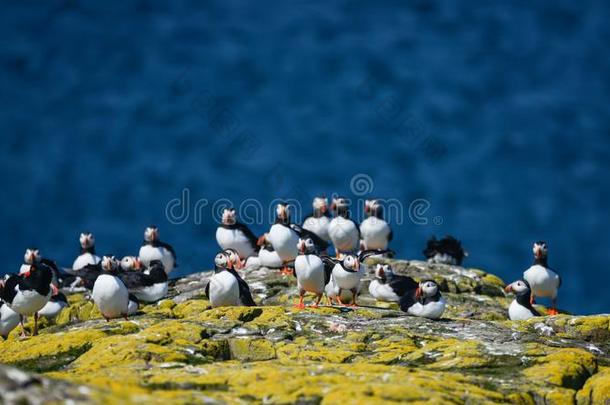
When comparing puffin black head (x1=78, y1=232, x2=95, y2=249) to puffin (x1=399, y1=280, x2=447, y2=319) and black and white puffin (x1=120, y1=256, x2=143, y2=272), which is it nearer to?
black and white puffin (x1=120, y1=256, x2=143, y2=272)

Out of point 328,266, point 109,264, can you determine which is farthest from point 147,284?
point 328,266

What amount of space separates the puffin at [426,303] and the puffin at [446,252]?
7933 mm

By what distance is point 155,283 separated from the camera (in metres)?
23.2

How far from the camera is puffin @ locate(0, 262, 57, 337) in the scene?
19.3m

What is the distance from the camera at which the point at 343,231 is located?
987 inches

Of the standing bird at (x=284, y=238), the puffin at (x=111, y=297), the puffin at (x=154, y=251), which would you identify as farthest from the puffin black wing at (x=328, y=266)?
the puffin at (x=154, y=251)

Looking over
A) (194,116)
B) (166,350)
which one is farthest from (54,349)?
(194,116)

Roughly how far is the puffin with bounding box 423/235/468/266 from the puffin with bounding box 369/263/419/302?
219 inches

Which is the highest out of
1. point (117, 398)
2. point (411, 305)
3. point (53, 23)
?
point (53, 23)

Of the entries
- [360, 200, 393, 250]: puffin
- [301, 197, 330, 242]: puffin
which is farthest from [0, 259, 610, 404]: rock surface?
[360, 200, 393, 250]: puffin

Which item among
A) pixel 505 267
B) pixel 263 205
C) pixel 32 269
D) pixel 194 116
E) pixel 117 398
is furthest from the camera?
pixel 194 116

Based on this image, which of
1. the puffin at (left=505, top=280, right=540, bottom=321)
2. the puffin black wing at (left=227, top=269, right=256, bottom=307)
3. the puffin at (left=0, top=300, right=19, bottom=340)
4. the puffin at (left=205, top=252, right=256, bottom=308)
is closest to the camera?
the puffin at (left=205, top=252, right=256, bottom=308)

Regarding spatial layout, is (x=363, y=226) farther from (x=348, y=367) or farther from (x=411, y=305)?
(x=348, y=367)

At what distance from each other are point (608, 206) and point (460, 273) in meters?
67.3
